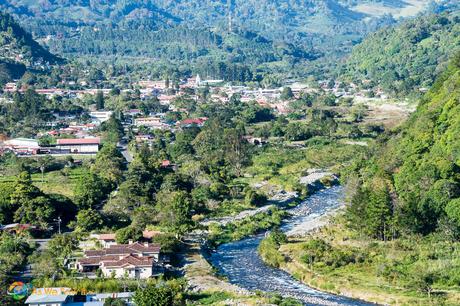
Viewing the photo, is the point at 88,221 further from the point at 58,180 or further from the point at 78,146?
the point at 78,146

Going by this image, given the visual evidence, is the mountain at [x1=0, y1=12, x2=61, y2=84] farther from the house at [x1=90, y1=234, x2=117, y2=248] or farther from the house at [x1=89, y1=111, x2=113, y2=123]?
the house at [x1=90, y1=234, x2=117, y2=248]

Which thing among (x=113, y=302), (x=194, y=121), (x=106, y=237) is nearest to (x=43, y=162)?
(x=106, y=237)

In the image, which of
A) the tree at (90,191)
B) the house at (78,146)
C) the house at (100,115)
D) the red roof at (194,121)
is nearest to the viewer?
the tree at (90,191)

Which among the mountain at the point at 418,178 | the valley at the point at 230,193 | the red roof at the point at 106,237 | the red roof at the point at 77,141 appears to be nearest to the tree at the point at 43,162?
the valley at the point at 230,193

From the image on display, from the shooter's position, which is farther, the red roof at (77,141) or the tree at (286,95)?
the tree at (286,95)

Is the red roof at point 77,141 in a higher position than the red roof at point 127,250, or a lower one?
lower

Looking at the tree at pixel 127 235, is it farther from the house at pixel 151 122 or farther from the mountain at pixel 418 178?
the house at pixel 151 122

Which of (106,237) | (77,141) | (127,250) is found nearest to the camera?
(127,250)

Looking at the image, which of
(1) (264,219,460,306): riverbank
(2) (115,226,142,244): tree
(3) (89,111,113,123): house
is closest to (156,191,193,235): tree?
(2) (115,226,142,244): tree
